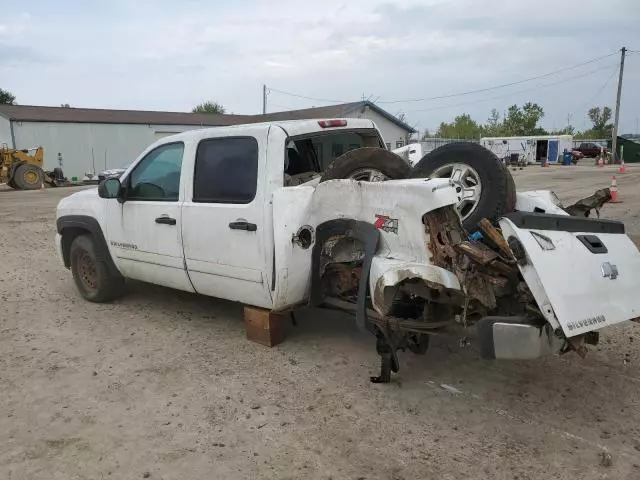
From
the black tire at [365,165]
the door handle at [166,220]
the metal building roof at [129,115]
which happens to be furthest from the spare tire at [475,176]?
the metal building roof at [129,115]

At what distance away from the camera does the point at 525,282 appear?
10.3 ft

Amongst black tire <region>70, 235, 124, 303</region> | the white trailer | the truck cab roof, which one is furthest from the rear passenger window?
the white trailer

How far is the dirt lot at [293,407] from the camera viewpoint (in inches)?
119

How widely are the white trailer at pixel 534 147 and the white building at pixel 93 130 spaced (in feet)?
26.9

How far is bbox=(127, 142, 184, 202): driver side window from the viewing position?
5017 millimetres

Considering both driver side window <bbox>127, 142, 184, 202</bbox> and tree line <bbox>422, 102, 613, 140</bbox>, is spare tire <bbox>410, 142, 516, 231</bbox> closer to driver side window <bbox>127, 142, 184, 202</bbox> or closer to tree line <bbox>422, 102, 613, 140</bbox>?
driver side window <bbox>127, 142, 184, 202</bbox>

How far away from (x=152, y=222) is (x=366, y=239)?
2287mm

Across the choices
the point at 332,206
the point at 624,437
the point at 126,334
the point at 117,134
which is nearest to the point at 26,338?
the point at 126,334

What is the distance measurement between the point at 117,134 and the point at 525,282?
39226mm

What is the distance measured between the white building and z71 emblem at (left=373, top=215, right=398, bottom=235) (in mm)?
33089

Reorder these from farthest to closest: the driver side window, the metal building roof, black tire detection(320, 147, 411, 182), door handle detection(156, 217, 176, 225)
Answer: the metal building roof < the driver side window < door handle detection(156, 217, 176, 225) < black tire detection(320, 147, 411, 182)

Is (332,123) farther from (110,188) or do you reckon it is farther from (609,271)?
(609,271)

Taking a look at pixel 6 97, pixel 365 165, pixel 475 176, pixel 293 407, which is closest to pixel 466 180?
pixel 475 176

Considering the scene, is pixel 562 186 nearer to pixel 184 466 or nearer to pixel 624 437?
pixel 624 437
